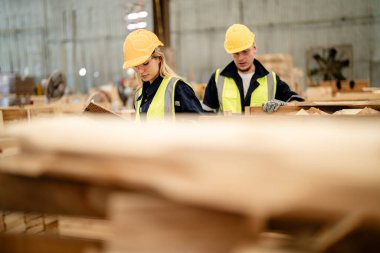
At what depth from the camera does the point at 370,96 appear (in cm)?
438

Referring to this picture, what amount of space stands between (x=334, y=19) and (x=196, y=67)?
5.58 m

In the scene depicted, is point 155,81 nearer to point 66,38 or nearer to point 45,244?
point 45,244

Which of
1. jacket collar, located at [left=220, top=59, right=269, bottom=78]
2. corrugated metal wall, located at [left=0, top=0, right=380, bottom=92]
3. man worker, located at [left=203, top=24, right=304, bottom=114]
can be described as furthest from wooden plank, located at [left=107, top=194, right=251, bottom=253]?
corrugated metal wall, located at [left=0, top=0, right=380, bottom=92]

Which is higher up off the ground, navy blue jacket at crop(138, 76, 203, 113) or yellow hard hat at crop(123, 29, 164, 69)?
yellow hard hat at crop(123, 29, 164, 69)

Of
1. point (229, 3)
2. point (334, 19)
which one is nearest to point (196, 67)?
point (229, 3)

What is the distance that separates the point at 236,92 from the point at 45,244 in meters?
2.99

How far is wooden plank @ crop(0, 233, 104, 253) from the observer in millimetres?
1160

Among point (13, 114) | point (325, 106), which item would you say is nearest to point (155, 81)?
point (325, 106)

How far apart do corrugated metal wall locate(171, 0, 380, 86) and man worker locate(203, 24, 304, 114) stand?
1201 centimetres

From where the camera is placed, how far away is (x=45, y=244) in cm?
120

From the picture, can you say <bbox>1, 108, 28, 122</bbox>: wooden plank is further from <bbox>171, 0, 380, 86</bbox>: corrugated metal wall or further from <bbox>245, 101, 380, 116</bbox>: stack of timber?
<bbox>171, 0, 380, 86</bbox>: corrugated metal wall


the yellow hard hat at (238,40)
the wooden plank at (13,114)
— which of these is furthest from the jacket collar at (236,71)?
the wooden plank at (13,114)

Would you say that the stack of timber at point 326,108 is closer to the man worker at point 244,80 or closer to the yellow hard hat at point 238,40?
the man worker at point 244,80

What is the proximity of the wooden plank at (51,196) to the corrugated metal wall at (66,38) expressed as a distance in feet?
56.7
